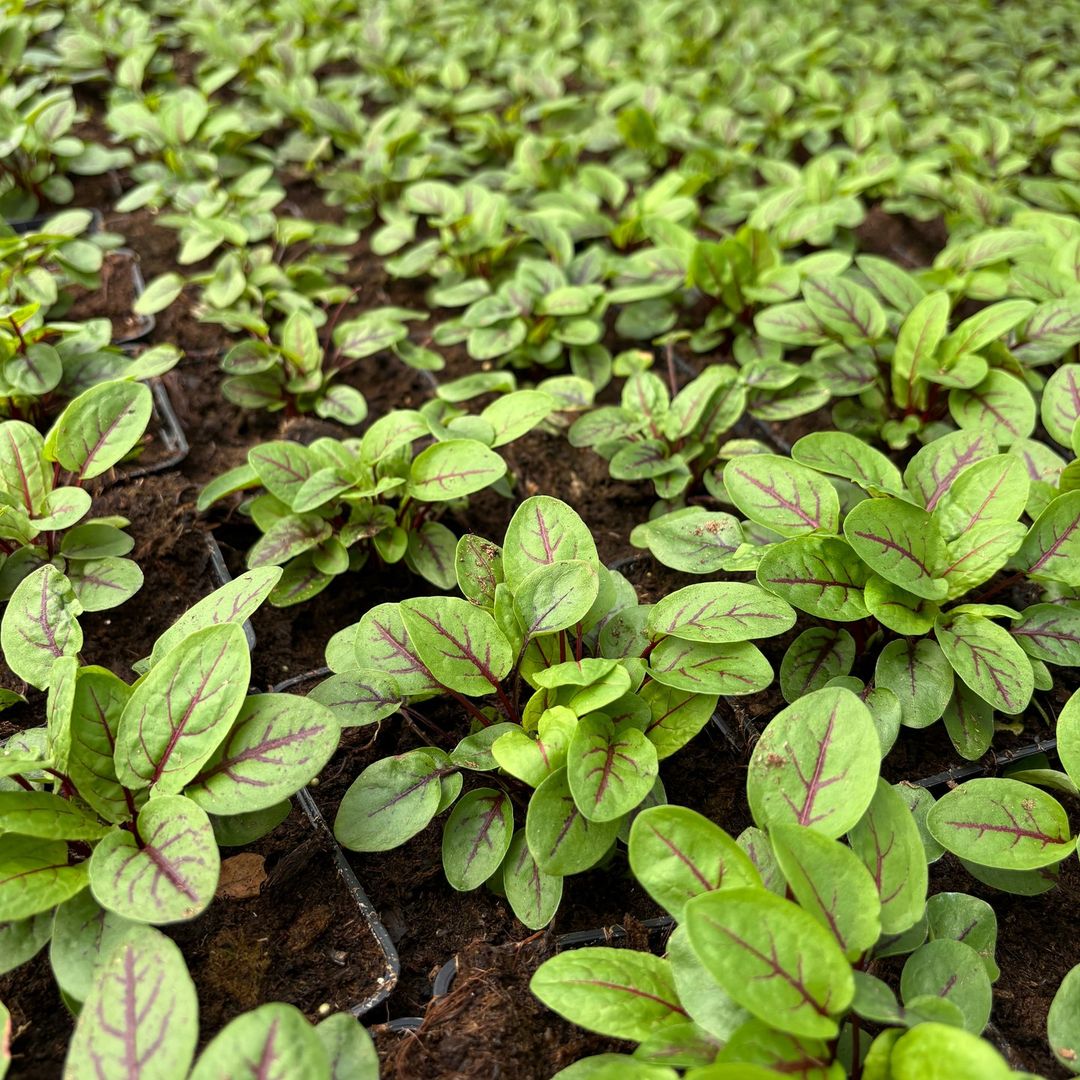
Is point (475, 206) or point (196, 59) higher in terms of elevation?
point (196, 59)

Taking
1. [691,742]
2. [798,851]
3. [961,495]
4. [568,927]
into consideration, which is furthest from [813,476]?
[568,927]

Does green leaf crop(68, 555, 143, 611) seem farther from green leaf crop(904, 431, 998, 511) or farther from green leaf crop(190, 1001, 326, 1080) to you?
green leaf crop(904, 431, 998, 511)

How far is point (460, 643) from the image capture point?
1.49m

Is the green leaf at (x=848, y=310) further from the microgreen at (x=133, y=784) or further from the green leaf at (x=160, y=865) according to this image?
the green leaf at (x=160, y=865)

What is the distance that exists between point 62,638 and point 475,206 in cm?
190

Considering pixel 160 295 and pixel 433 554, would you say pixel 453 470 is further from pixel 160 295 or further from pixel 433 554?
pixel 160 295

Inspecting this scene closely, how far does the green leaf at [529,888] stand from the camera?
53.6 inches

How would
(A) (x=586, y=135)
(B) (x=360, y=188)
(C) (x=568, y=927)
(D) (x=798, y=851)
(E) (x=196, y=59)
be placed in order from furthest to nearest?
(E) (x=196, y=59) → (A) (x=586, y=135) → (B) (x=360, y=188) → (C) (x=568, y=927) → (D) (x=798, y=851)

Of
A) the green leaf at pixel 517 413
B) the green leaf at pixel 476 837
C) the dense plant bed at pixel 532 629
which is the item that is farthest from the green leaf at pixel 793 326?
the green leaf at pixel 476 837

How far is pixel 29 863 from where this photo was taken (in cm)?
123

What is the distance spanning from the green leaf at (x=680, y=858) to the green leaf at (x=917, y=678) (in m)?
0.51

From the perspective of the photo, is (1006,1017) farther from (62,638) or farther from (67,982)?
(62,638)

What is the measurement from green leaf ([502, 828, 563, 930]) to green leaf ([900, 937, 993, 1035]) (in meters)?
0.49

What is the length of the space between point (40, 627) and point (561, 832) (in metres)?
0.90
